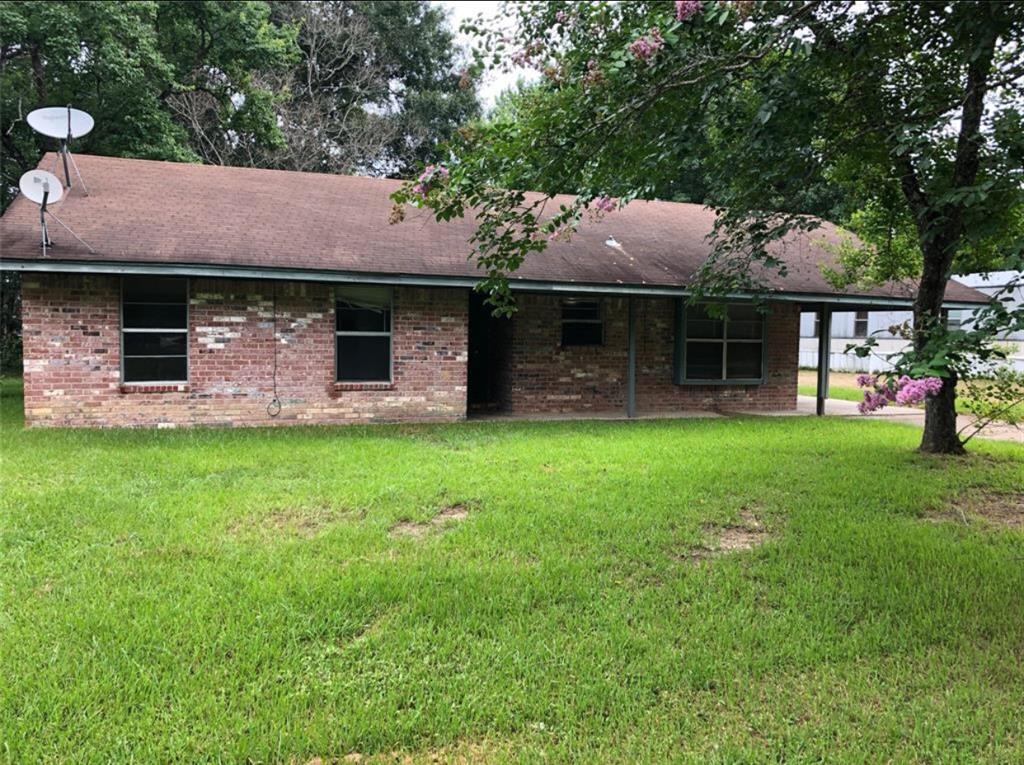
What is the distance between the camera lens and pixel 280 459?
24.3 feet

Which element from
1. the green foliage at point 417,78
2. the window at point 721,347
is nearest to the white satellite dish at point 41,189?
the window at point 721,347

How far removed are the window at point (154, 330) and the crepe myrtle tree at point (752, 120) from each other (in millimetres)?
5682

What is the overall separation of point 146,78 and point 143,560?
17.0 metres

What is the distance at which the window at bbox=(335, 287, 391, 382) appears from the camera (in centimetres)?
1051

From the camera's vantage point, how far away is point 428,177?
4.98 meters

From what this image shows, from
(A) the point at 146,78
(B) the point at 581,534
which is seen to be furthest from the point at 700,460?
(A) the point at 146,78


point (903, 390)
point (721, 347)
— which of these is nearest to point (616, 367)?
point (721, 347)

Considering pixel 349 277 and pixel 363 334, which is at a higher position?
pixel 349 277

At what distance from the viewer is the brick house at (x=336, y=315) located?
9289mm

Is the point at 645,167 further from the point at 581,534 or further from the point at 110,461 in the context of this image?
the point at 110,461

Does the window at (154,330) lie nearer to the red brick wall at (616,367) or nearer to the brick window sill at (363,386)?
the brick window sill at (363,386)

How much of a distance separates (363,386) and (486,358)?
338 centimetres

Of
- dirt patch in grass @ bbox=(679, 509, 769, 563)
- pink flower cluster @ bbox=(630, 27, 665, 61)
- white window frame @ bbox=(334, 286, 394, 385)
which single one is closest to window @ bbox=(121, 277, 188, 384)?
white window frame @ bbox=(334, 286, 394, 385)

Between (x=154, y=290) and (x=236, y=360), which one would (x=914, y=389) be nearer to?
(x=236, y=360)
